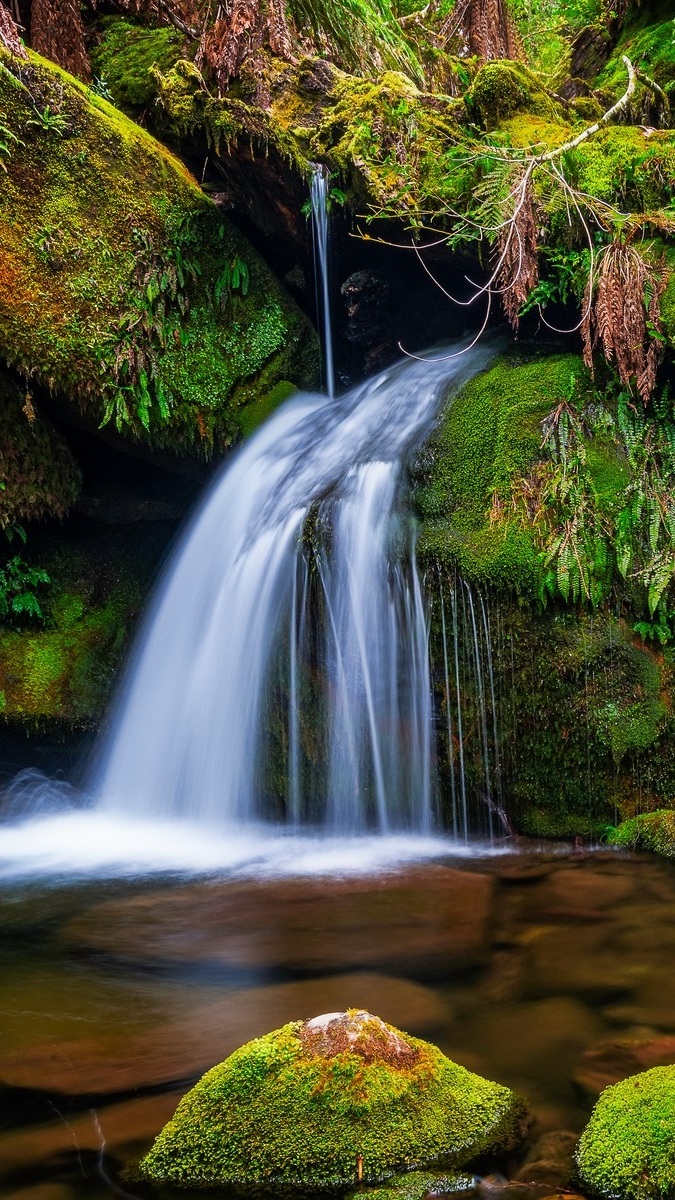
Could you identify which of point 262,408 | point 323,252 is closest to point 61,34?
point 323,252

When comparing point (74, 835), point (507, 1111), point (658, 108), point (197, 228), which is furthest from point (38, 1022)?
point (658, 108)

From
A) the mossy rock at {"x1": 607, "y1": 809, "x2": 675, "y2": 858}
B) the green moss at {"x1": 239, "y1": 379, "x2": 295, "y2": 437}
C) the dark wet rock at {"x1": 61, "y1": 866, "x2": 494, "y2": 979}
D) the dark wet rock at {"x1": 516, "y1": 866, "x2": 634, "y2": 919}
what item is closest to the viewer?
the dark wet rock at {"x1": 61, "y1": 866, "x2": 494, "y2": 979}

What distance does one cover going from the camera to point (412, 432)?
6.67 metres

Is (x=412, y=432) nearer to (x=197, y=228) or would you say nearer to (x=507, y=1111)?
(x=197, y=228)

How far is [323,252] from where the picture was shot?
8.23 m

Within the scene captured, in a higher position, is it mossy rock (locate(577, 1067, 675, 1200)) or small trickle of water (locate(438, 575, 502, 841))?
small trickle of water (locate(438, 575, 502, 841))

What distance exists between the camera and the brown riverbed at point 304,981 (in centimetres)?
254

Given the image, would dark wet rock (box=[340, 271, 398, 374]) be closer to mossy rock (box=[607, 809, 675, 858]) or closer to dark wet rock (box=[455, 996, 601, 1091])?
mossy rock (box=[607, 809, 675, 858])

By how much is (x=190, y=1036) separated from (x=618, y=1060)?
1444mm

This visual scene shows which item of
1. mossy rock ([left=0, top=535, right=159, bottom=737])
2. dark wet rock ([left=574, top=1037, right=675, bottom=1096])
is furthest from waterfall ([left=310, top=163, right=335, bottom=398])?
dark wet rock ([left=574, top=1037, right=675, bottom=1096])

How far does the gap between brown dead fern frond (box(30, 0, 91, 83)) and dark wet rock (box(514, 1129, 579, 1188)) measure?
31.5 ft

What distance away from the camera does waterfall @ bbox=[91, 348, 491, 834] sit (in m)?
5.79

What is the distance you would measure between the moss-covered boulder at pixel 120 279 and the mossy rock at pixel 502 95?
7.95 feet

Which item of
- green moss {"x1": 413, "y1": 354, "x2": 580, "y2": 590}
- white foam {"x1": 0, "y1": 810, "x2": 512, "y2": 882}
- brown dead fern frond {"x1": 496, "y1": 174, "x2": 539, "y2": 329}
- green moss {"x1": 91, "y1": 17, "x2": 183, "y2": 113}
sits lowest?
white foam {"x1": 0, "y1": 810, "x2": 512, "y2": 882}
